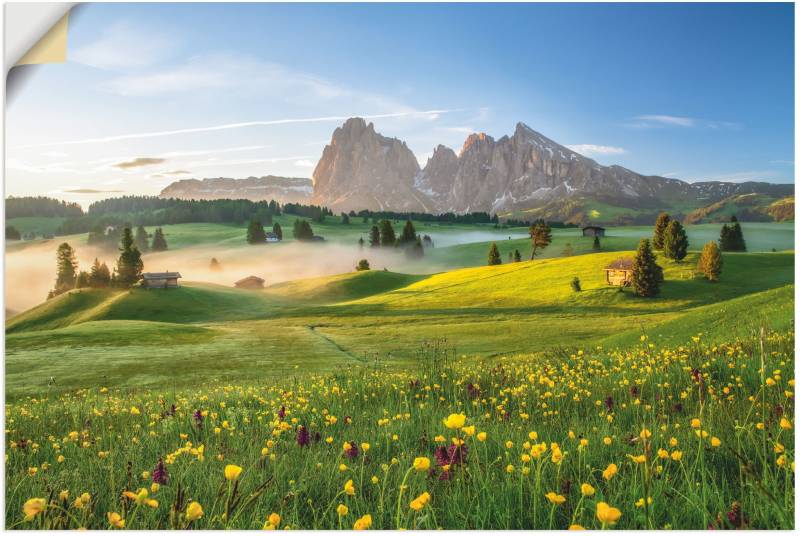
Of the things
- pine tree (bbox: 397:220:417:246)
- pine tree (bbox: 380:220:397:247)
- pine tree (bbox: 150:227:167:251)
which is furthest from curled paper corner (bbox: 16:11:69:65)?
pine tree (bbox: 397:220:417:246)

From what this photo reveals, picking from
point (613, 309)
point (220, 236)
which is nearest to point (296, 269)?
point (220, 236)

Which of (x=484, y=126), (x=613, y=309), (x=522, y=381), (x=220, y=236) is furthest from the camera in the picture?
(x=220, y=236)

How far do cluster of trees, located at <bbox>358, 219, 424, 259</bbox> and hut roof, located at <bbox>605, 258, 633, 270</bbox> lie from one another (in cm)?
392

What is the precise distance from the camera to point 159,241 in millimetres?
10586

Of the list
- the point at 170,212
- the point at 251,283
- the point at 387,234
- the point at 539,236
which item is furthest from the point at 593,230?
the point at 170,212

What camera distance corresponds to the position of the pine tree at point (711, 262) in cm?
888

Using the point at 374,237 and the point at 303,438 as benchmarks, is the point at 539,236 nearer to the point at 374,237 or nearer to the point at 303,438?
the point at 374,237

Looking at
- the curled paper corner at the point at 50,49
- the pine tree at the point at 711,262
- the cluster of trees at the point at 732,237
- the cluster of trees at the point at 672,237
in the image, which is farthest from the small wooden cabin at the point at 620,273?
the curled paper corner at the point at 50,49

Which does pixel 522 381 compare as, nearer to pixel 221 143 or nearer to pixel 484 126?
pixel 484 126

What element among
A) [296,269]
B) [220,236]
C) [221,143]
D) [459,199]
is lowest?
[296,269]

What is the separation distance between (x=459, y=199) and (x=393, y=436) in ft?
23.5

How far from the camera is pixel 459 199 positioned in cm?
1023

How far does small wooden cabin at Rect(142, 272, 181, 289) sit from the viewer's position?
11413mm

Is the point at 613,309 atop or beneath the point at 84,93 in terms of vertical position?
beneath
